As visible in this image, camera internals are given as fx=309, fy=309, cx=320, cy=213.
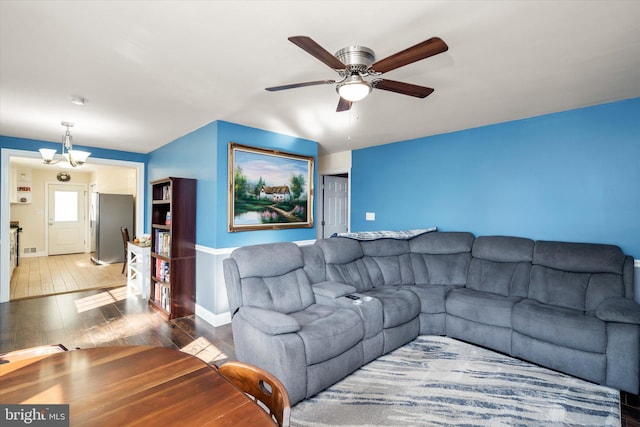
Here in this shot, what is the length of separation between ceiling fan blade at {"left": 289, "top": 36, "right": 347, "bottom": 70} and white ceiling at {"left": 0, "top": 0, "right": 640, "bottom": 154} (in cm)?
24

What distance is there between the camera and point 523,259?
10.7 ft

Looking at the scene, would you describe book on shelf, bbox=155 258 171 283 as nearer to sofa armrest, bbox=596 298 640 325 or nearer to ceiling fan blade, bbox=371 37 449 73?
ceiling fan blade, bbox=371 37 449 73

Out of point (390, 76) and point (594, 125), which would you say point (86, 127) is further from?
point (594, 125)

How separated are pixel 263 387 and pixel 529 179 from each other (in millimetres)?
3690

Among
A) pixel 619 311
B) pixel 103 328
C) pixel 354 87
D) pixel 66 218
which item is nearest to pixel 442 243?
pixel 619 311

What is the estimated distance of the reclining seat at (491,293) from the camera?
114 inches

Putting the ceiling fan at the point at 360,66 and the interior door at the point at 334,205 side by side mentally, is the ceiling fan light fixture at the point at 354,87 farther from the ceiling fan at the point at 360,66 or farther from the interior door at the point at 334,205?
the interior door at the point at 334,205

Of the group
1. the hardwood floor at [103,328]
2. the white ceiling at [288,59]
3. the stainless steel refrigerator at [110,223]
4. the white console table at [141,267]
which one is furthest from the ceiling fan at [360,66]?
the stainless steel refrigerator at [110,223]

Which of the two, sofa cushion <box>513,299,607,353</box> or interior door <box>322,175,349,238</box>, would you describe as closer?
sofa cushion <box>513,299,607,353</box>

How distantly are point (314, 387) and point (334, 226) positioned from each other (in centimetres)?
409

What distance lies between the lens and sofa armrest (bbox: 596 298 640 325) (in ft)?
7.39

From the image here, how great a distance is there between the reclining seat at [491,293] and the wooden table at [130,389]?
2.74 metres

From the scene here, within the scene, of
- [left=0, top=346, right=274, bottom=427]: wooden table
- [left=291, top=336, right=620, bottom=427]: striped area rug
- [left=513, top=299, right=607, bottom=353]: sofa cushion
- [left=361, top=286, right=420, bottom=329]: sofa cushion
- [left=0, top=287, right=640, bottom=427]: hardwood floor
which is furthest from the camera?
[left=0, top=287, right=640, bottom=427]: hardwood floor

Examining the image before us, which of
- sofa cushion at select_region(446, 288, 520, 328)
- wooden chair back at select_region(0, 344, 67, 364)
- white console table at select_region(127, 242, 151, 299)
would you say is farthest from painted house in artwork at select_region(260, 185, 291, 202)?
wooden chair back at select_region(0, 344, 67, 364)
